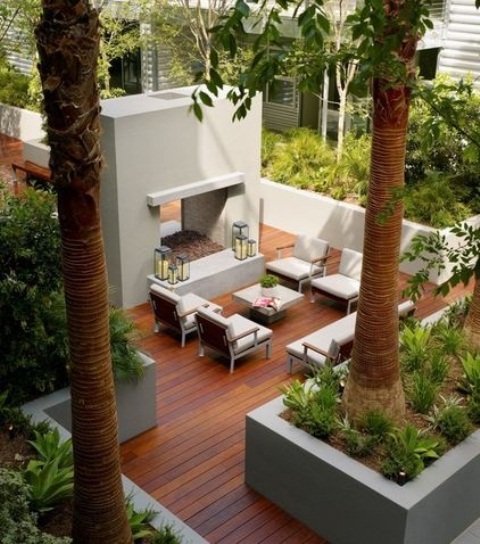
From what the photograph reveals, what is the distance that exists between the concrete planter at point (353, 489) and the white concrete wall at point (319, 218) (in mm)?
7171

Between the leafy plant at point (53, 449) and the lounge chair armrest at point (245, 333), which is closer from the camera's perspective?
the leafy plant at point (53, 449)

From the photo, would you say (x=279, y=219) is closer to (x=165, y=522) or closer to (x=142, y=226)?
(x=142, y=226)

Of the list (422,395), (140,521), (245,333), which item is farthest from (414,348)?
(140,521)

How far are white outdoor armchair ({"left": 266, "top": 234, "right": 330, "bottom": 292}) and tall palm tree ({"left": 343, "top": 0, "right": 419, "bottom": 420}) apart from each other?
18.8 feet

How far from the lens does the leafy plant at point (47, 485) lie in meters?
7.19

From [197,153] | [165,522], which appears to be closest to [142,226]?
[197,153]

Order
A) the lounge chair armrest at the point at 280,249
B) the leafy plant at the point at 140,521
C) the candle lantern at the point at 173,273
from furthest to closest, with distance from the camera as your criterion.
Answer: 1. the lounge chair armrest at the point at 280,249
2. the candle lantern at the point at 173,273
3. the leafy plant at the point at 140,521

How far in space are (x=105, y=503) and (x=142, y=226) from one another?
8044mm

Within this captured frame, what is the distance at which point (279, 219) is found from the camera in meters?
17.8

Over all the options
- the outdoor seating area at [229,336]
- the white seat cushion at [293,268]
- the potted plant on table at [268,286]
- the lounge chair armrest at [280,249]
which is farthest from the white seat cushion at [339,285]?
the outdoor seating area at [229,336]

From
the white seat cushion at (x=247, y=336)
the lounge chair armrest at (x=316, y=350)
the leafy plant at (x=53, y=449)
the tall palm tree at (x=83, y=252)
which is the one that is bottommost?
the white seat cushion at (x=247, y=336)

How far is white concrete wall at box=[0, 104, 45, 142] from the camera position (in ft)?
78.6

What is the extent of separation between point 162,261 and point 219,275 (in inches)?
44.6

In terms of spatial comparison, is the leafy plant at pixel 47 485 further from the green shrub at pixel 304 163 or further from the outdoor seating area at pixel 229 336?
the green shrub at pixel 304 163
